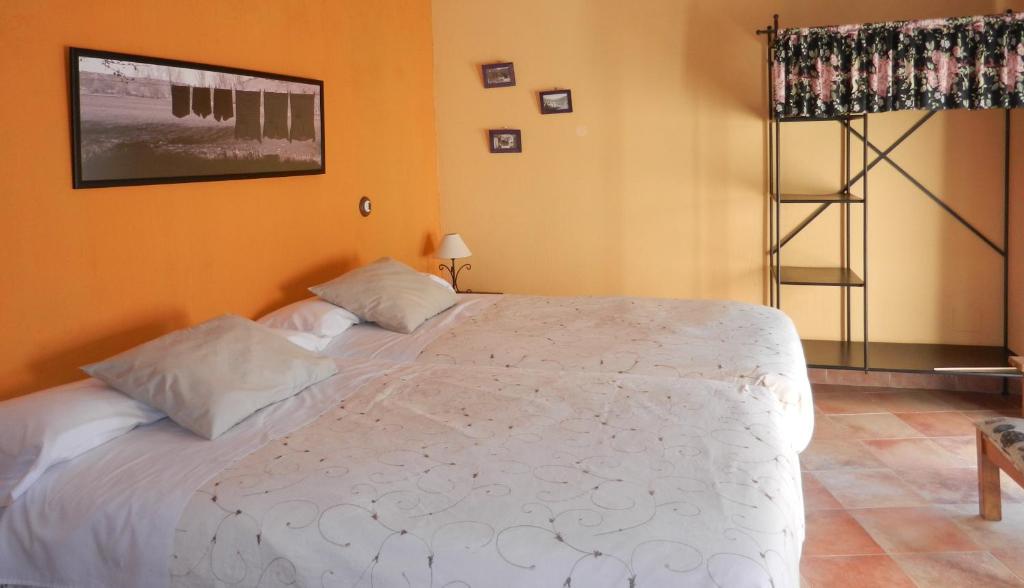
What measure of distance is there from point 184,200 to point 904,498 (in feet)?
10.0

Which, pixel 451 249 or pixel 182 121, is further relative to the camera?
pixel 451 249

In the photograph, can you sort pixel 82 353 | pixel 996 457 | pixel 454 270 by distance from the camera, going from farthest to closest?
pixel 454 270, pixel 996 457, pixel 82 353

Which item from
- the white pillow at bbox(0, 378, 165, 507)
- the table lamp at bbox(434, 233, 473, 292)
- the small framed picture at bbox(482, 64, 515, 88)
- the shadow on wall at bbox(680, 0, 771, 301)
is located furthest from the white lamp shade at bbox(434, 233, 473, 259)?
the white pillow at bbox(0, 378, 165, 507)

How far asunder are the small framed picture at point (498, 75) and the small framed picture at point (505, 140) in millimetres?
288

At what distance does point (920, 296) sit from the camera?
16.5 ft

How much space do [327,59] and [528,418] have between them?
252cm

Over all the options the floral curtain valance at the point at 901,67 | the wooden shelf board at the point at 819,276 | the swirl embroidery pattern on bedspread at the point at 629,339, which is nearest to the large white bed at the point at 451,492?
the swirl embroidery pattern on bedspread at the point at 629,339

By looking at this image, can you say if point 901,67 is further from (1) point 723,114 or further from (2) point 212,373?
(2) point 212,373

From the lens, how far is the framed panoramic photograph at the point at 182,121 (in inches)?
113

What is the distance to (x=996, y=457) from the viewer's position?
A: 10.2ft

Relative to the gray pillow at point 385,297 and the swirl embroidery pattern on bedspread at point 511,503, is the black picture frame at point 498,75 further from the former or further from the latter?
the swirl embroidery pattern on bedspread at point 511,503

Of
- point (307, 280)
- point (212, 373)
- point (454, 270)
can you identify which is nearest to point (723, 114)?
point (454, 270)

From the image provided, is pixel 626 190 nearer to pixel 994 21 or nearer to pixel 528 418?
pixel 994 21

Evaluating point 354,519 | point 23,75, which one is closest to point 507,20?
point 23,75
